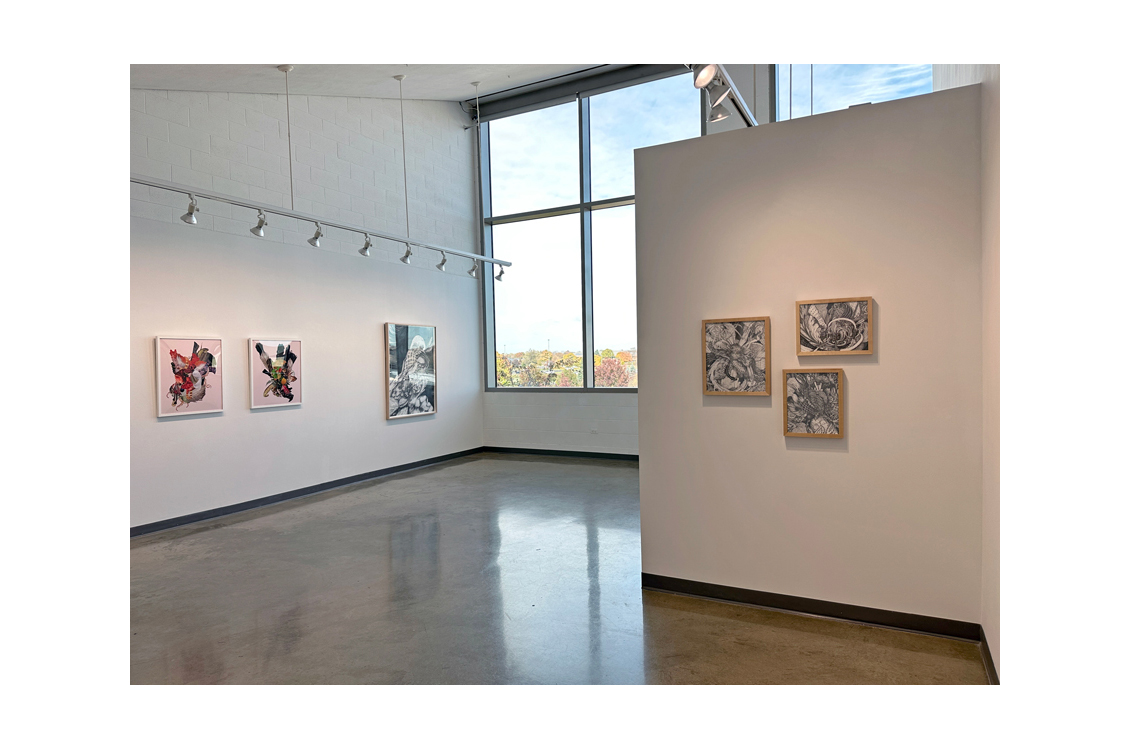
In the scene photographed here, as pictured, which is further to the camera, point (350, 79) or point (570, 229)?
point (570, 229)

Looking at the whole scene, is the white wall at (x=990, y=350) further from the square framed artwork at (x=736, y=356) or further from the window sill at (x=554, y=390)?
the window sill at (x=554, y=390)

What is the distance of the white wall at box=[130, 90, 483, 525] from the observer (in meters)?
6.00

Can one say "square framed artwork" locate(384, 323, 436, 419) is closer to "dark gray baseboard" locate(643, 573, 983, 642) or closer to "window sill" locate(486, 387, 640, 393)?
"window sill" locate(486, 387, 640, 393)

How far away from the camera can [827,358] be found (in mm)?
3582

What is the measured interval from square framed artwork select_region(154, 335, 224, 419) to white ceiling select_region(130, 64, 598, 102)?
235 cm

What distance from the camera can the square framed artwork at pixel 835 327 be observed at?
11.3 feet

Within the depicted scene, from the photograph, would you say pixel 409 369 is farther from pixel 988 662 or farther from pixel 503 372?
pixel 988 662

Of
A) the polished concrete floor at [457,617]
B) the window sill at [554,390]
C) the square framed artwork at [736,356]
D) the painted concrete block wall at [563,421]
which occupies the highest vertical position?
the square framed artwork at [736,356]

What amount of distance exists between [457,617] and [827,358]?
8.39 feet

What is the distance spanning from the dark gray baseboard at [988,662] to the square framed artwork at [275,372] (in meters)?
6.56

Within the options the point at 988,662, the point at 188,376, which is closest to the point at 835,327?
the point at 988,662

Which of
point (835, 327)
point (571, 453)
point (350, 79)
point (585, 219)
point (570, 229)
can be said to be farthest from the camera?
point (571, 453)

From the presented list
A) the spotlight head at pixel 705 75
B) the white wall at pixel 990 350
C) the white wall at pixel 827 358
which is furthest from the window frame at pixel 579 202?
the white wall at pixel 990 350

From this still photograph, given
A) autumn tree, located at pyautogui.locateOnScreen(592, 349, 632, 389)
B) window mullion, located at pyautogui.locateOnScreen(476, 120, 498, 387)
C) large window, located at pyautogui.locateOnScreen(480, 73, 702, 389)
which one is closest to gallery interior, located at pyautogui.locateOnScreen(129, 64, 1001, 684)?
large window, located at pyautogui.locateOnScreen(480, 73, 702, 389)
